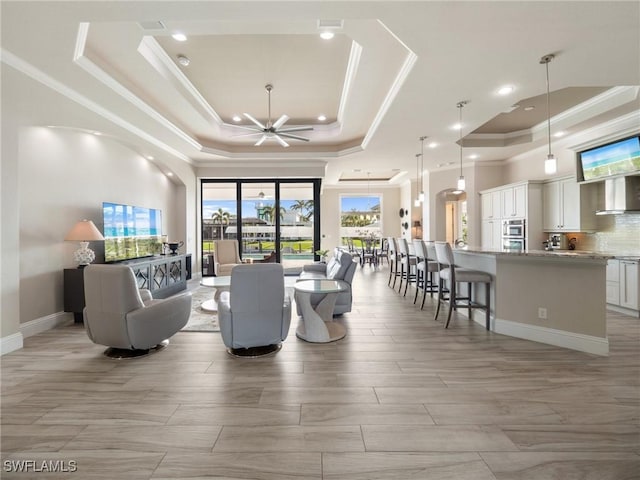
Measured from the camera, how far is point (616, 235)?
5.17 metres

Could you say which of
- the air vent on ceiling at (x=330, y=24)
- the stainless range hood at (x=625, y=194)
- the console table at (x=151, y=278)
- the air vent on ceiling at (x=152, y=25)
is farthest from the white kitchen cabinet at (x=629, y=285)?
the console table at (x=151, y=278)

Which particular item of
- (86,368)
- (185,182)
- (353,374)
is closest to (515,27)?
(353,374)

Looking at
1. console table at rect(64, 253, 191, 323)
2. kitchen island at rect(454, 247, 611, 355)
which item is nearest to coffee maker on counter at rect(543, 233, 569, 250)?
kitchen island at rect(454, 247, 611, 355)

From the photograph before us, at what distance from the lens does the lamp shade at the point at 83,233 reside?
4145 millimetres

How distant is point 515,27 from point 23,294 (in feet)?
19.0

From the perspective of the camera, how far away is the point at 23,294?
3.70 m

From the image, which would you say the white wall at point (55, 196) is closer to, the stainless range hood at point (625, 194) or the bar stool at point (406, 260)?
the bar stool at point (406, 260)

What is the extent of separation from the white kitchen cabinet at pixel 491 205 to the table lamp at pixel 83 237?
7708 mm

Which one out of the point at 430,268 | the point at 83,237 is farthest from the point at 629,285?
the point at 83,237

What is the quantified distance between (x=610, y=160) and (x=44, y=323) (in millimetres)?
8334

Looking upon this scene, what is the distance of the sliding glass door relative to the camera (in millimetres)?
8297

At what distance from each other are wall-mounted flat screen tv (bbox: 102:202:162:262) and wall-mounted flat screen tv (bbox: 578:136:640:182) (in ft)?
25.6

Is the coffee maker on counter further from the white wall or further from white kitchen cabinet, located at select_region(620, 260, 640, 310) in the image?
the white wall

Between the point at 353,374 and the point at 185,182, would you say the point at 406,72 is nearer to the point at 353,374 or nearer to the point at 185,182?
the point at 353,374
